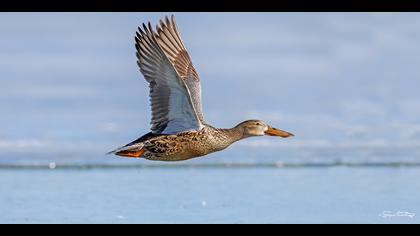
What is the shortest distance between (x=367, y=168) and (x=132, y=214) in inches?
218

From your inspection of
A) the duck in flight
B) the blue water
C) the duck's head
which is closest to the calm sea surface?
the blue water

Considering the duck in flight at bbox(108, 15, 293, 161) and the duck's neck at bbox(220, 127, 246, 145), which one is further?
the duck's neck at bbox(220, 127, 246, 145)

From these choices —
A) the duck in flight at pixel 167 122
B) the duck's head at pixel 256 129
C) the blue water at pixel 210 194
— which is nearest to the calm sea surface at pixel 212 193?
the blue water at pixel 210 194

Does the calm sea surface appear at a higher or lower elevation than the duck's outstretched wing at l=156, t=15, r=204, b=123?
lower

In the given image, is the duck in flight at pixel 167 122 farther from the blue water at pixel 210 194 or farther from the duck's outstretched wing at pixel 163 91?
the blue water at pixel 210 194

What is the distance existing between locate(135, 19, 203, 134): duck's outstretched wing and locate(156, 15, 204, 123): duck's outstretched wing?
2.61 feet

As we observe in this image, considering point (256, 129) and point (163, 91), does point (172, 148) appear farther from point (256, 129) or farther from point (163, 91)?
point (256, 129)

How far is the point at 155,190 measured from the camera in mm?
12633

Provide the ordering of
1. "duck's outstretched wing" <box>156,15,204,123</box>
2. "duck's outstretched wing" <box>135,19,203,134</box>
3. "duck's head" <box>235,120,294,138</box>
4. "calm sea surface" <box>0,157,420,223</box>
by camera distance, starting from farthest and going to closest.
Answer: "calm sea surface" <box>0,157,420,223</box> < "duck's outstretched wing" <box>156,15,204,123</box> < "duck's head" <box>235,120,294,138</box> < "duck's outstretched wing" <box>135,19,203,134</box>

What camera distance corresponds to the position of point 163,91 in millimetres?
8930

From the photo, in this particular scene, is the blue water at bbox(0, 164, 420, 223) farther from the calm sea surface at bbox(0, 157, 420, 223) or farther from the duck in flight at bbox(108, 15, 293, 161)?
the duck in flight at bbox(108, 15, 293, 161)

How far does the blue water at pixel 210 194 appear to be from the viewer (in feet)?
34.9

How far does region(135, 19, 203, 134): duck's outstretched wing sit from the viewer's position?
345 inches

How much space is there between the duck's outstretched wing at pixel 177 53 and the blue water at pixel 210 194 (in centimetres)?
137
